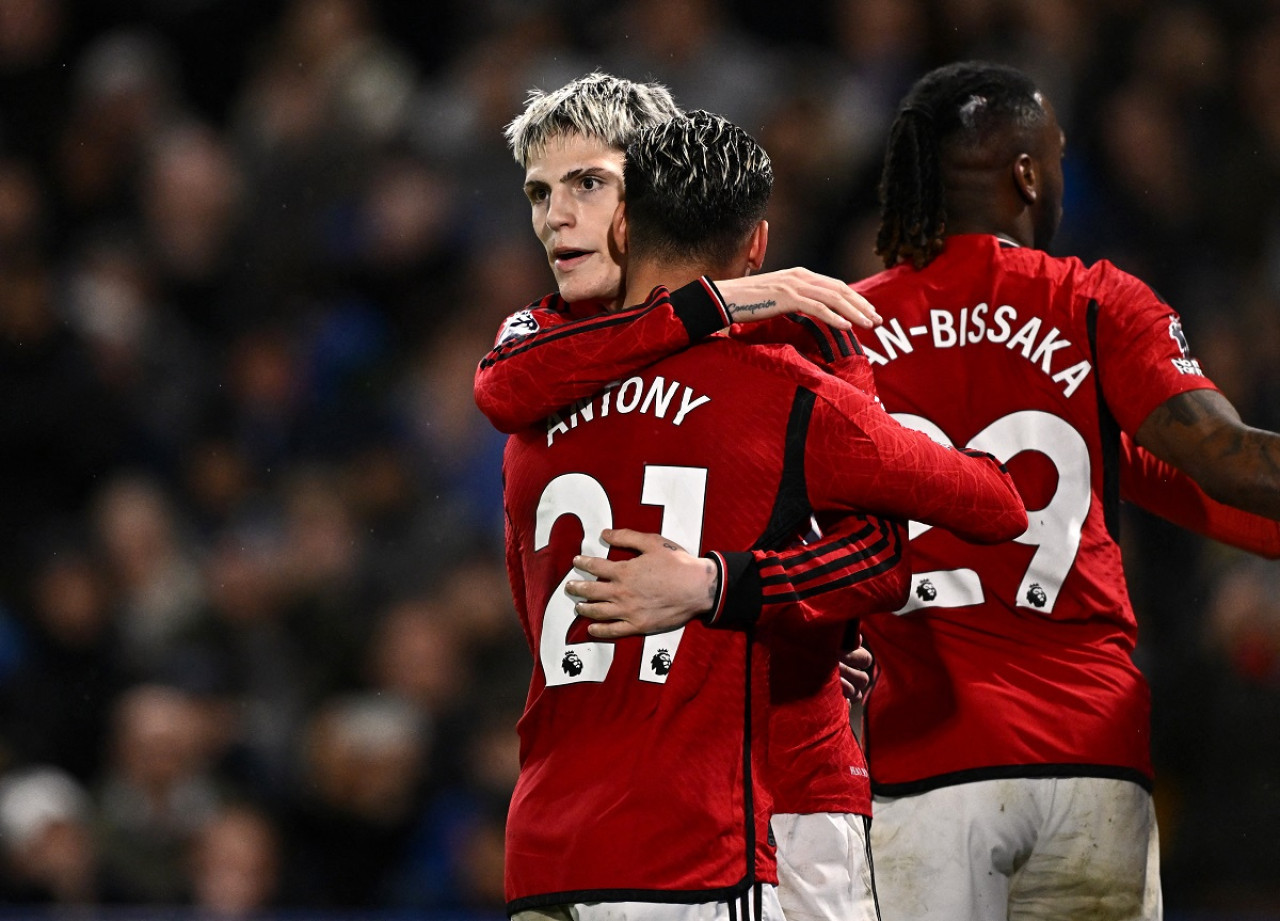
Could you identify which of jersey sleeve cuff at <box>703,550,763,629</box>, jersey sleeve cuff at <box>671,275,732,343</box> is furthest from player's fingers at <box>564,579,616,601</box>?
jersey sleeve cuff at <box>671,275,732,343</box>

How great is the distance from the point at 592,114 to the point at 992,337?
2.72 feet

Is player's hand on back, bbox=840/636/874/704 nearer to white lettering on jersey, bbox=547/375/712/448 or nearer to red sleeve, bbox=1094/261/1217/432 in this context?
red sleeve, bbox=1094/261/1217/432

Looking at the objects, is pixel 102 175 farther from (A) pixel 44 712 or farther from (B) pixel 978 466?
(B) pixel 978 466

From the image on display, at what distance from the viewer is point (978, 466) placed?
8.45 feet

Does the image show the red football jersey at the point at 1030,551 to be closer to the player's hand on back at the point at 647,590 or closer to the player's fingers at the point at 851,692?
the player's fingers at the point at 851,692

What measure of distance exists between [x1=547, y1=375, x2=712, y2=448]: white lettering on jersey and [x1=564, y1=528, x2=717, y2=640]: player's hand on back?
0.61ft

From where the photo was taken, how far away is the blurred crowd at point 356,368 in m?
6.23

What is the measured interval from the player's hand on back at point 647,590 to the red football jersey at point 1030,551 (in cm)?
85

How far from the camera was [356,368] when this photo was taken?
25.0 feet

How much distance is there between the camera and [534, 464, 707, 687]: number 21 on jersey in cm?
248

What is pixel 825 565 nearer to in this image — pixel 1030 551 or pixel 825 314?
pixel 825 314

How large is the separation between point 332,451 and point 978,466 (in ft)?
16.7

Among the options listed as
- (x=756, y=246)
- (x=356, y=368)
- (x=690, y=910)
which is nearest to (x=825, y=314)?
(x=756, y=246)

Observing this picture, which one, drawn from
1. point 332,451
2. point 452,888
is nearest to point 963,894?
point 452,888
